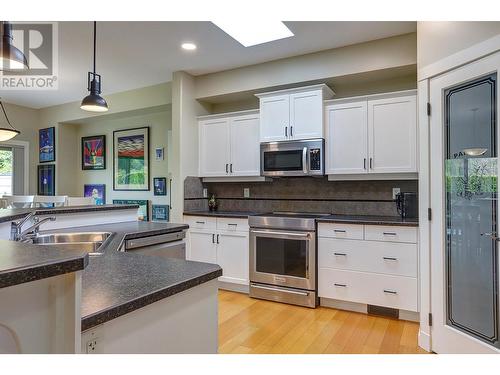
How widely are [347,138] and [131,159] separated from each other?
3.70 metres

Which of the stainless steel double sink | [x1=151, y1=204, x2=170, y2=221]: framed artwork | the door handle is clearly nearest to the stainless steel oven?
the door handle

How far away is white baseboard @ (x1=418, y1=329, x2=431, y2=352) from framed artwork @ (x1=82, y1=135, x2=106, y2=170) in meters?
5.39

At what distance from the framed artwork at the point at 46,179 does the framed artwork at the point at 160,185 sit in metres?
2.16

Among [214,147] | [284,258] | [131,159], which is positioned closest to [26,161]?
[131,159]

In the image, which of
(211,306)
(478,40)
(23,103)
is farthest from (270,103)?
(23,103)

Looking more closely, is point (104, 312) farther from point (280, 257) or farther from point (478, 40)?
point (280, 257)

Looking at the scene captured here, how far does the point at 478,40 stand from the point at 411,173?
1.42 metres

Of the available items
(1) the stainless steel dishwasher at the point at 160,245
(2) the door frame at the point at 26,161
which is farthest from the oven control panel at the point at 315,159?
(2) the door frame at the point at 26,161

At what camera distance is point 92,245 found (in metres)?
2.31

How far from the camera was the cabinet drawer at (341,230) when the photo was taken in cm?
308

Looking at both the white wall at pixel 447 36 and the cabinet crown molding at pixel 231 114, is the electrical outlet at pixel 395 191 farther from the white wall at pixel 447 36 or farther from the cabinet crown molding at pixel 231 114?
the cabinet crown molding at pixel 231 114

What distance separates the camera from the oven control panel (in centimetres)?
348

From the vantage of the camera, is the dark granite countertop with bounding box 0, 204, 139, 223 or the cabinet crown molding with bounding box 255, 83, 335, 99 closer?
the dark granite countertop with bounding box 0, 204, 139, 223

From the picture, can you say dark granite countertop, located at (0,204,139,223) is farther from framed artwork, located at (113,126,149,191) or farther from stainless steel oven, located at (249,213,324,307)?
framed artwork, located at (113,126,149,191)
